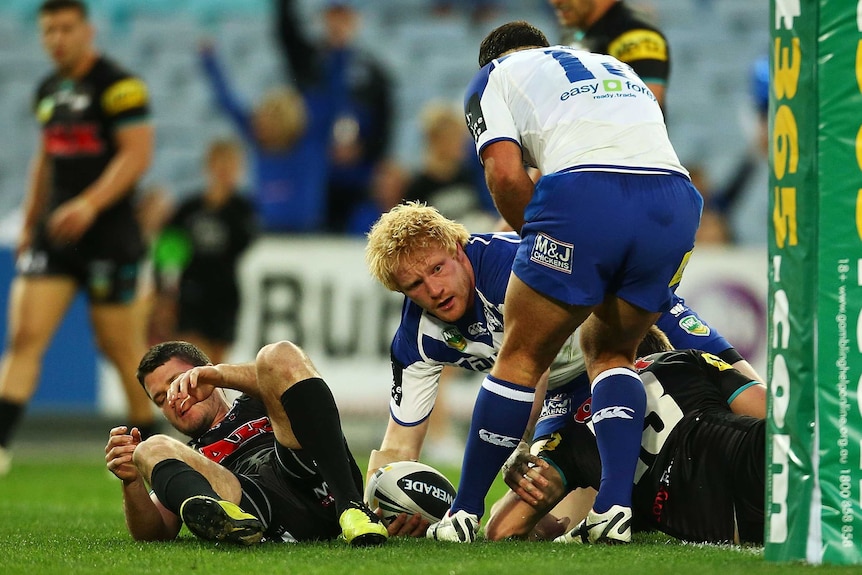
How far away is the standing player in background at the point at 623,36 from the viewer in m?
5.89

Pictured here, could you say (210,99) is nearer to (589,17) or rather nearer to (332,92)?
(332,92)

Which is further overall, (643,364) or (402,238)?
(643,364)

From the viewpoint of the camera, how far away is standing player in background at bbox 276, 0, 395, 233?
11578 millimetres

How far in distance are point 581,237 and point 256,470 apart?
4.58 ft

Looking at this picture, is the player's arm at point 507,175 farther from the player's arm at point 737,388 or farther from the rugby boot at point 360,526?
the rugby boot at point 360,526

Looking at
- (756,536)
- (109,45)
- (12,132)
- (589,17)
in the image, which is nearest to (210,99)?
(109,45)

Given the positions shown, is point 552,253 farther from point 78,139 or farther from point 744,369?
point 78,139

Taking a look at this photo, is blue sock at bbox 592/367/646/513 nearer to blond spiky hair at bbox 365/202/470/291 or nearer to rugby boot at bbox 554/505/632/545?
rugby boot at bbox 554/505/632/545

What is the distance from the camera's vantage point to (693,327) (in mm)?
5230

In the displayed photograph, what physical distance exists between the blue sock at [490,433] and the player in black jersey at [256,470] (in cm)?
40

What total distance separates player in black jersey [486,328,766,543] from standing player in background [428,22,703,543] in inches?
9.3

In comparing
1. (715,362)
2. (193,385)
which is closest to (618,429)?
(715,362)

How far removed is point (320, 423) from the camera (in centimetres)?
400

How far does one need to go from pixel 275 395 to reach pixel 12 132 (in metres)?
10.8
